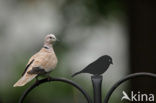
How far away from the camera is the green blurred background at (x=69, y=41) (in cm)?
190

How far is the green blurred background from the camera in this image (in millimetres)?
1896

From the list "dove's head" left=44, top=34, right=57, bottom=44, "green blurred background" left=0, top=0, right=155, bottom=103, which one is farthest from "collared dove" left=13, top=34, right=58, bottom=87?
"green blurred background" left=0, top=0, right=155, bottom=103

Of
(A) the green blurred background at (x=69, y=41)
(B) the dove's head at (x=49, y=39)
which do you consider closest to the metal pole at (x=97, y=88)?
(B) the dove's head at (x=49, y=39)

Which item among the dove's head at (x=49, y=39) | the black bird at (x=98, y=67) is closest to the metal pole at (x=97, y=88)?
the black bird at (x=98, y=67)

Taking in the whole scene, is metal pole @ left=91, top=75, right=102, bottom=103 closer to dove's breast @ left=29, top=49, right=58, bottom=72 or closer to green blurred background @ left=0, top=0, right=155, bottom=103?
dove's breast @ left=29, top=49, right=58, bottom=72

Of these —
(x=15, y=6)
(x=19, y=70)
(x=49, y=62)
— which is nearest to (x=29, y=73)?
(x=49, y=62)

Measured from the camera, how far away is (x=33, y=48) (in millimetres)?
1917

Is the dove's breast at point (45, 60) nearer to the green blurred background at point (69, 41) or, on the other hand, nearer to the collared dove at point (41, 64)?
the collared dove at point (41, 64)

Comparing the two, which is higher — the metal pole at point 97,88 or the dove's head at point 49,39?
the dove's head at point 49,39

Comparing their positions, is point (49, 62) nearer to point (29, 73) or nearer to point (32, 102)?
point (29, 73)

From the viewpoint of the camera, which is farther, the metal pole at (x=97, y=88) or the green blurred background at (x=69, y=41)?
the green blurred background at (x=69, y=41)

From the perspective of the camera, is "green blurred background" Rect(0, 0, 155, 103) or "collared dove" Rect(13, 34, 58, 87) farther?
"green blurred background" Rect(0, 0, 155, 103)

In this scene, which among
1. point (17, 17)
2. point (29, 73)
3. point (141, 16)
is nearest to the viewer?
point (29, 73)

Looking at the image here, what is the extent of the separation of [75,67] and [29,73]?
38.6 inches
